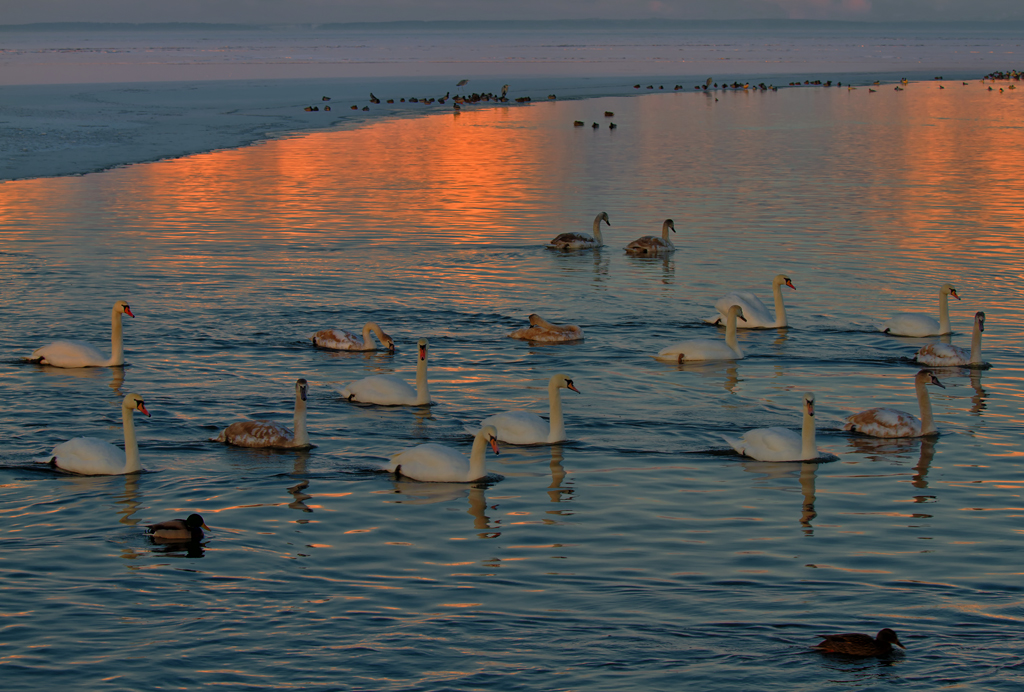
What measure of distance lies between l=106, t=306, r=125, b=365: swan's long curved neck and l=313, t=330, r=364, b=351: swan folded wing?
2.76m

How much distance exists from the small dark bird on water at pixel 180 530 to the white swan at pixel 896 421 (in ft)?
24.2

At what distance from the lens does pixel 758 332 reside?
19.0m

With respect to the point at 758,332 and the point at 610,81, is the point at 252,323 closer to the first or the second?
the point at 758,332

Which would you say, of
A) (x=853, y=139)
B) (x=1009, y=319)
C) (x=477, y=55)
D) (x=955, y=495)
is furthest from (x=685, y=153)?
(x=477, y=55)

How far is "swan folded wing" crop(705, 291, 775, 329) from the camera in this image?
61.4 ft

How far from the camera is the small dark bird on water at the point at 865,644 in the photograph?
28.0 ft

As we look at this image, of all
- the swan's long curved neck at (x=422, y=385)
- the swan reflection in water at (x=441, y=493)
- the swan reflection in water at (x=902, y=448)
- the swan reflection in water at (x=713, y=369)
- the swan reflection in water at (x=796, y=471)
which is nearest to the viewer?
the swan reflection in water at (x=441, y=493)

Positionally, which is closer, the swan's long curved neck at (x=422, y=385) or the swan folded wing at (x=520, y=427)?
the swan folded wing at (x=520, y=427)

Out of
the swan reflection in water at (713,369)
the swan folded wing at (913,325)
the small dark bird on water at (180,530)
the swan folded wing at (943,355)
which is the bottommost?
the small dark bird on water at (180,530)

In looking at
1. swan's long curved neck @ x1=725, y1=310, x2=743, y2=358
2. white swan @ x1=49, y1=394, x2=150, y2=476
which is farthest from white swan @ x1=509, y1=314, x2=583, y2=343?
white swan @ x1=49, y1=394, x2=150, y2=476

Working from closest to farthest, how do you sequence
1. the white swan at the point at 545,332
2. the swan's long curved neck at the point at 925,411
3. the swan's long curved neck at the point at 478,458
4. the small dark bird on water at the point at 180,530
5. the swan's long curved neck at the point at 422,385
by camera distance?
the small dark bird on water at the point at 180,530
the swan's long curved neck at the point at 478,458
the swan's long curved neck at the point at 925,411
the swan's long curved neck at the point at 422,385
the white swan at the point at 545,332

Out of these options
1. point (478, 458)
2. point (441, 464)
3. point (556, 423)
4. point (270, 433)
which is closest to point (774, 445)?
point (556, 423)

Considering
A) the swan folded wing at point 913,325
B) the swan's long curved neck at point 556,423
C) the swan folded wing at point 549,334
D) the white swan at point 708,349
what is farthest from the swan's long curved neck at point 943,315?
the swan's long curved neck at point 556,423

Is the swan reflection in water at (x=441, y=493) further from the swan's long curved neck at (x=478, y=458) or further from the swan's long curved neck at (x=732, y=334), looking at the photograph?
the swan's long curved neck at (x=732, y=334)
